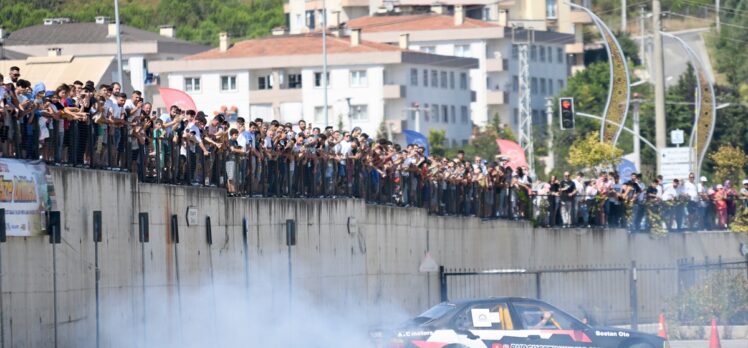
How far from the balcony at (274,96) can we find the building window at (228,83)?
3.81 feet

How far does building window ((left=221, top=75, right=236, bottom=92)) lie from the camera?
363 ft

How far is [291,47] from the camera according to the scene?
10969 cm

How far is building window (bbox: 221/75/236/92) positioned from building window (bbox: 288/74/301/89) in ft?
11.4

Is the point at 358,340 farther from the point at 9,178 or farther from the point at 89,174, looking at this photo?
the point at 9,178

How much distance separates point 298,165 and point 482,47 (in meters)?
86.1

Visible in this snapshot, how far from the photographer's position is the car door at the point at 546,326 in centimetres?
2894

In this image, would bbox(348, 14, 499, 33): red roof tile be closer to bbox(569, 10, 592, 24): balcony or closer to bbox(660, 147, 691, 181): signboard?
bbox(569, 10, 592, 24): balcony

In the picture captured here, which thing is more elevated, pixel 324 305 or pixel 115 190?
pixel 115 190

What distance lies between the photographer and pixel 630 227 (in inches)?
2056

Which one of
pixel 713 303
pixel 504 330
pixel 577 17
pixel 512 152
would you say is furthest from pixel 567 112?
pixel 577 17

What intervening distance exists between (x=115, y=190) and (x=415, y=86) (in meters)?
82.8

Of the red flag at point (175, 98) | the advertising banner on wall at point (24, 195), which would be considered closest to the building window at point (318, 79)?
the red flag at point (175, 98)

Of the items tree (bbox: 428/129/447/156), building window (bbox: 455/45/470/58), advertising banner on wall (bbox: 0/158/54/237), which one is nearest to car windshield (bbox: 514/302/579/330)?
advertising banner on wall (bbox: 0/158/54/237)

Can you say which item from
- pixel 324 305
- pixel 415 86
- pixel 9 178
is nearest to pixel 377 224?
pixel 324 305
